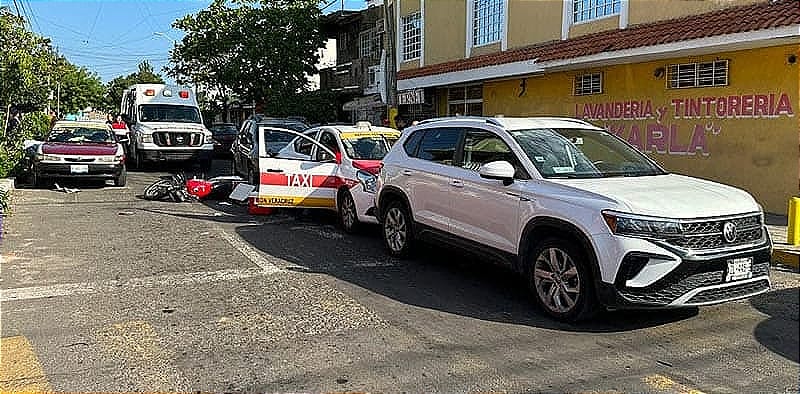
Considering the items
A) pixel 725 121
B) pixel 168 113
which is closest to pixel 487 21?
pixel 725 121

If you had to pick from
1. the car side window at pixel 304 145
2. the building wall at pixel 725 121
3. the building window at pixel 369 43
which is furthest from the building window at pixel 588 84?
the building window at pixel 369 43

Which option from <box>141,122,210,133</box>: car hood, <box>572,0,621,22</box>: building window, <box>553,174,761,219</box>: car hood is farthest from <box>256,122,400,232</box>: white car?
<box>141,122,210,133</box>: car hood

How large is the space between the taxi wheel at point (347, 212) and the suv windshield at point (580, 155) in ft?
12.7

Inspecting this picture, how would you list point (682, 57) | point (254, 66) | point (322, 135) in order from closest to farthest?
point (322, 135)
point (682, 57)
point (254, 66)

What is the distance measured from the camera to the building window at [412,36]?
24.3 meters

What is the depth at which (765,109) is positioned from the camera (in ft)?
39.1

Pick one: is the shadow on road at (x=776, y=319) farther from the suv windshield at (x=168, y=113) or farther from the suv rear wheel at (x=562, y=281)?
the suv windshield at (x=168, y=113)

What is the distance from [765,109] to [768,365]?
8289 millimetres

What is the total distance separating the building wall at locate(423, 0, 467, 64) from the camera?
21.5 m

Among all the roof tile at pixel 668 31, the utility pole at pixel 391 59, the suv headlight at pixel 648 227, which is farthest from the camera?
the utility pole at pixel 391 59

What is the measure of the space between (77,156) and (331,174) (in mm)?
7782

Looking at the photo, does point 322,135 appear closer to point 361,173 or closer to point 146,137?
point 361,173

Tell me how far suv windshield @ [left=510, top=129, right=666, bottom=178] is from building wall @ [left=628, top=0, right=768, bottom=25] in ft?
22.7

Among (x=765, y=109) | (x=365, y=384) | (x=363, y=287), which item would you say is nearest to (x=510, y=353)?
(x=365, y=384)
